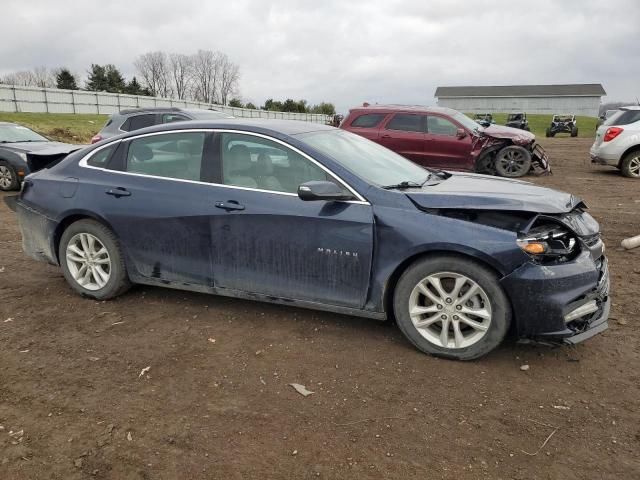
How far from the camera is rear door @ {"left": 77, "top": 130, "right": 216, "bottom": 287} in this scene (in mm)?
4090

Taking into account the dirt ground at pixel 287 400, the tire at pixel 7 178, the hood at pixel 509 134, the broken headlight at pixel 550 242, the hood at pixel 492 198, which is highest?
the hood at pixel 509 134

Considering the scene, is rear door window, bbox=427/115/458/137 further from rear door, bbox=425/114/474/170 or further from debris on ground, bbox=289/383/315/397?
debris on ground, bbox=289/383/315/397

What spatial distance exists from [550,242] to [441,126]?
8.91m

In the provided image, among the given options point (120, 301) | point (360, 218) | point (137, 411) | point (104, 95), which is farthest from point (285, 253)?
point (104, 95)

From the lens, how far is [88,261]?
4.58m

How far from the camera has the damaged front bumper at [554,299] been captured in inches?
126

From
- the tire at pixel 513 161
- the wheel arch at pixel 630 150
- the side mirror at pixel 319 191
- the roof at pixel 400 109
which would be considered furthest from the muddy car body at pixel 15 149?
the wheel arch at pixel 630 150

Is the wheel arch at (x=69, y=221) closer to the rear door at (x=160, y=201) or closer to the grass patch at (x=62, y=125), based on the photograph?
the rear door at (x=160, y=201)

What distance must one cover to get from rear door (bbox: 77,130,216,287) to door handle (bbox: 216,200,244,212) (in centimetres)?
9

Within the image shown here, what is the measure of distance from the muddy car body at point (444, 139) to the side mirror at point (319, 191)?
854 centimetres

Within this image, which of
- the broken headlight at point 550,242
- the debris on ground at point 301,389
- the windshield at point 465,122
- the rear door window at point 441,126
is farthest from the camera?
the windshield at point 465,122

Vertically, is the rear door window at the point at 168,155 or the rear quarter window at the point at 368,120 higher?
the rear quarter window at the point at 368,120

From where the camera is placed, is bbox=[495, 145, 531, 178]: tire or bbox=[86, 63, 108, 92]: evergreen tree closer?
bbox=[495, 145, 531, 178]: tire

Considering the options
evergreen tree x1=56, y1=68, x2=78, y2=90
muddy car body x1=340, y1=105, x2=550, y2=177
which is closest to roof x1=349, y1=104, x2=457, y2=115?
muddy car body x1=340, y1=105, x2=550, y2=177
